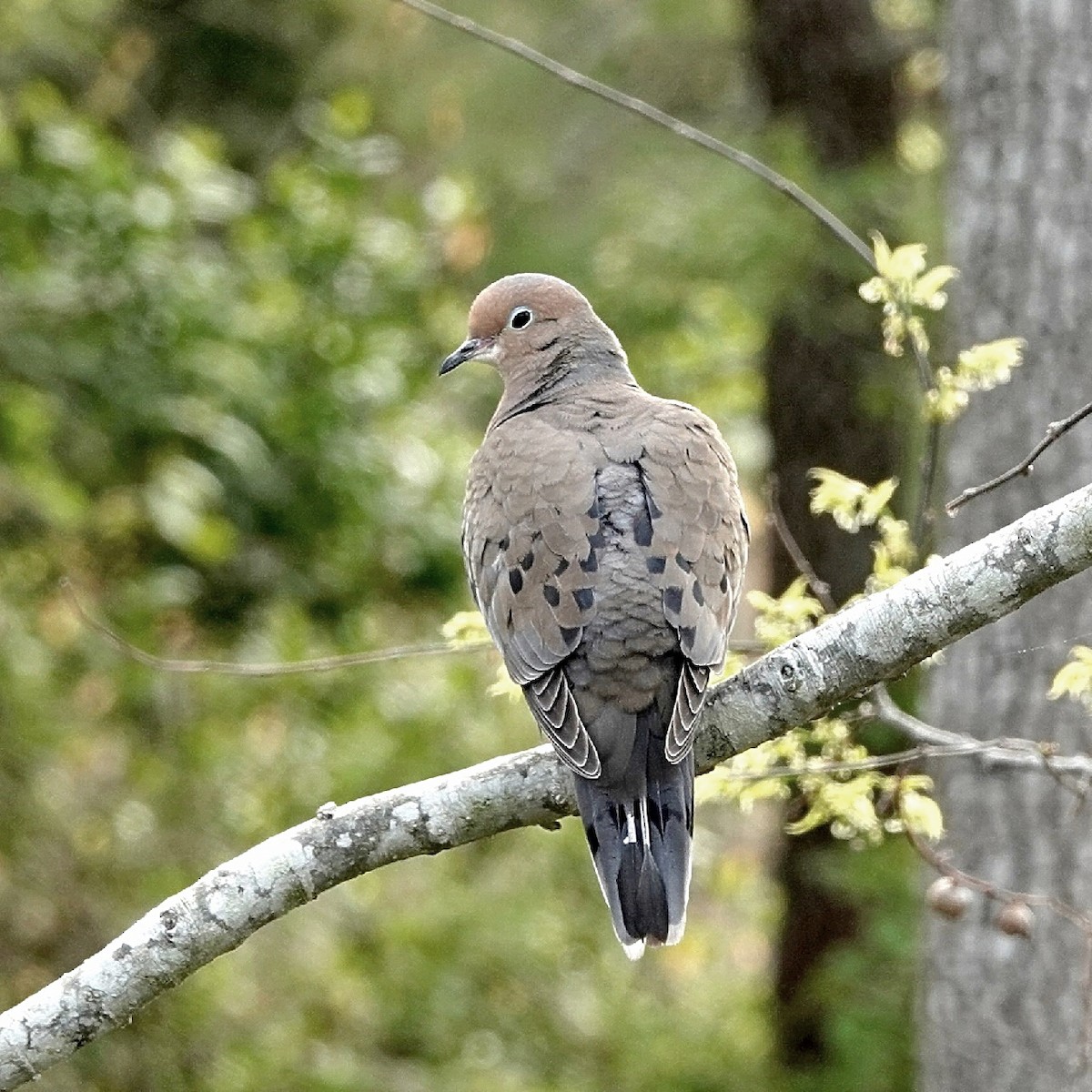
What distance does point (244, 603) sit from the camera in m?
6.52

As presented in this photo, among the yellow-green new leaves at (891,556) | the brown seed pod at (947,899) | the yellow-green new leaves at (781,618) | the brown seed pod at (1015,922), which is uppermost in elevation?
the yellow-green new leaves at (891,556)

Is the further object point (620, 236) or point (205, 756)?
point (620, 236)

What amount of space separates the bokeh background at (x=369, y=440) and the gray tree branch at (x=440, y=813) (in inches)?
97.9

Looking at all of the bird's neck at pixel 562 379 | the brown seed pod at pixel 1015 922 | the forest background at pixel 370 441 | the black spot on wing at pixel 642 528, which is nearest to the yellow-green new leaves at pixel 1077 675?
the brown seed pod at pixel 1015 922

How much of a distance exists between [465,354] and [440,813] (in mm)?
2035

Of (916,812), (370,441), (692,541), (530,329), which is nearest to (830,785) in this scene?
(916,812)

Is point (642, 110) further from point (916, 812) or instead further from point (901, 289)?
point (916, 812)

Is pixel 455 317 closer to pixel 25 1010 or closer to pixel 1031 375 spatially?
pixel 1031 375

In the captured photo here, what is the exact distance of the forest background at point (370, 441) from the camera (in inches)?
224

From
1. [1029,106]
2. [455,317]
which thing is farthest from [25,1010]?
[455,317]

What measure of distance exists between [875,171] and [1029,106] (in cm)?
192

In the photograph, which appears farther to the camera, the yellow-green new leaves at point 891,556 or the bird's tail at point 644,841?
the yellow-green new leaves at point 891,556

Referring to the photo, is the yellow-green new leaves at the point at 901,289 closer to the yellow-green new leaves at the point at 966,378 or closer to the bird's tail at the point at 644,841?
the yellow-green new leaves at the point at 966,378

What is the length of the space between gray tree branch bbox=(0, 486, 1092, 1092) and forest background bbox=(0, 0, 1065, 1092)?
249 centimetres
